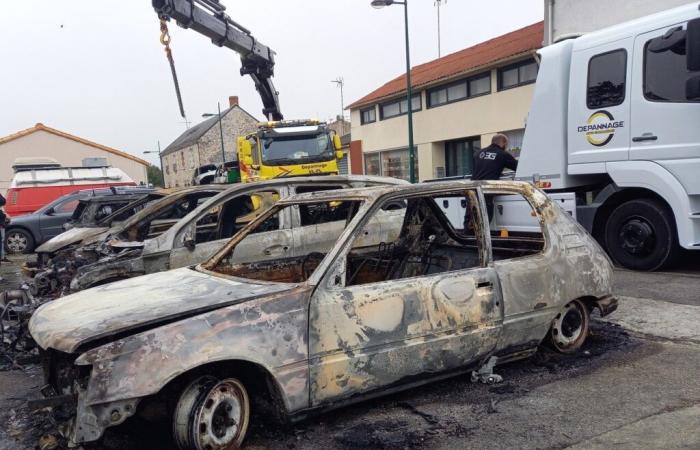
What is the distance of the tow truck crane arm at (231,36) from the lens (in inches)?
444

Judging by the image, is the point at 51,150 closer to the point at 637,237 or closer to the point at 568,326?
the point at 637,237

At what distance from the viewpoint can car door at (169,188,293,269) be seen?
18.4 ft

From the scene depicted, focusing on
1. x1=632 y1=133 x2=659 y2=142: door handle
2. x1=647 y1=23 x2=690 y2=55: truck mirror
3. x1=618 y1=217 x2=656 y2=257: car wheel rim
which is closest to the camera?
x1=647 y1=23 x2=690 y2=55: truck mirror

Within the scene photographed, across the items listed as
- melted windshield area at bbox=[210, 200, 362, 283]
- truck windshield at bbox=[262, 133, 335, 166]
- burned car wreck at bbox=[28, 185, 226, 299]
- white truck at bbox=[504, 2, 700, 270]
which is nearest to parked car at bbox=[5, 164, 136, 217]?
truck windshield at bbox=[262, 133, 335, 166]

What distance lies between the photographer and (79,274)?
5.42m

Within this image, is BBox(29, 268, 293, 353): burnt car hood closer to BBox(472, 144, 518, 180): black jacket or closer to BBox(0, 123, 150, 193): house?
BBox(472, 144, 518, 180): black jacket

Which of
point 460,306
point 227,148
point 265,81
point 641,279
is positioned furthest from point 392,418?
point 227,148

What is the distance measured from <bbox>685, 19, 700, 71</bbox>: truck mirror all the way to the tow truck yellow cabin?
8253 millimetres

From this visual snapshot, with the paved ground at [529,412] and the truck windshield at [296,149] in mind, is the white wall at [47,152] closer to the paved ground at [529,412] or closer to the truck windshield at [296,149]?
the truck windshield at [296,149]

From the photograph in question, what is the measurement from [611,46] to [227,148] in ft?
161

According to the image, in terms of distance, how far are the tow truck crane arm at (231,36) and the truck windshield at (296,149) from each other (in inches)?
111

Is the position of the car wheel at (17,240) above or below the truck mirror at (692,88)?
below

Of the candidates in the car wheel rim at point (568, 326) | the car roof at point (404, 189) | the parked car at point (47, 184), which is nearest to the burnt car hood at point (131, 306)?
the car roof at point (404, 189)

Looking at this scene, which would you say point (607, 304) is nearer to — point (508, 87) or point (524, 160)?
point (524, 160)
